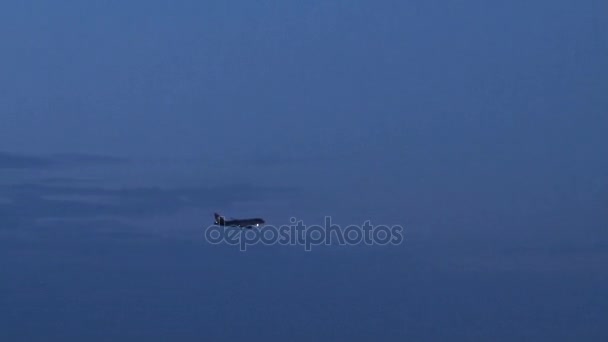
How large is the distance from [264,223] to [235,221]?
2.42 m

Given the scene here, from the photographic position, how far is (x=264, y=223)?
7056cm

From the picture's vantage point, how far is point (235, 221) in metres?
71.3
